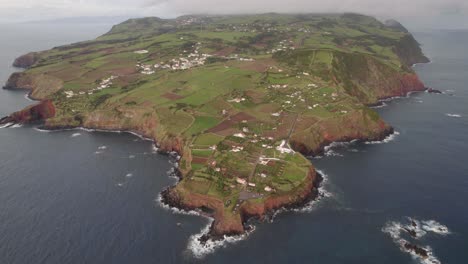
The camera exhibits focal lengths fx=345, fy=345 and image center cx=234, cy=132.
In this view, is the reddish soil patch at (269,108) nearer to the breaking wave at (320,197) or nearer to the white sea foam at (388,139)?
the white sea foam at (388,139)

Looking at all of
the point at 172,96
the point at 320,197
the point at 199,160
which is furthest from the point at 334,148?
the point at 172,96

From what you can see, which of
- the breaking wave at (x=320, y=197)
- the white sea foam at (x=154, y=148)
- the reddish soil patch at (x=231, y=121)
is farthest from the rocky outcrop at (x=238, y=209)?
the reddish soil patch at (x=231, y=121)

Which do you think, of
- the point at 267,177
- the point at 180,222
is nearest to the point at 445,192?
the point at 267,177

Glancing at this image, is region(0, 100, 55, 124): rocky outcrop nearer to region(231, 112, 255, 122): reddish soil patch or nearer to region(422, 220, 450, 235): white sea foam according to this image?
region(231, 112, 255, 122): reddish soil patch

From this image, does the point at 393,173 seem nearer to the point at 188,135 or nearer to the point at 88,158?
the point at 188,135

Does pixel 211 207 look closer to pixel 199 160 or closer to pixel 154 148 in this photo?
pixel 199 160

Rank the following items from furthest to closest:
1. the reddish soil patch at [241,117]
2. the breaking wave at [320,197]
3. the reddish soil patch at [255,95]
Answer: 1. the reddish soil patch at [255,95]
2. the reddish soil patch at [241,117]
3. the breaking wave at [320,197]
